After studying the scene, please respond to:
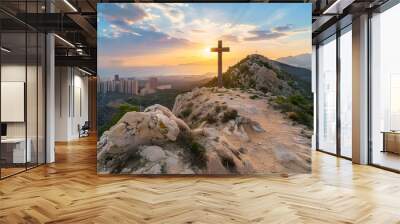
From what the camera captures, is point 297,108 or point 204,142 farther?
point 297,108

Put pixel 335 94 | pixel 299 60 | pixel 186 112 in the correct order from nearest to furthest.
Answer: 1. pixel 186 112
2. pixel 299 60
3. pixel 335 94

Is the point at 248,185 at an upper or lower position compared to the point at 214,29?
lower

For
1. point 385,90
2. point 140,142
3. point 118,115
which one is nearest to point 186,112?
point 140,142

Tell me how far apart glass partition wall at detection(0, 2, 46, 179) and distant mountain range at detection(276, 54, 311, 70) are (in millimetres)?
4772

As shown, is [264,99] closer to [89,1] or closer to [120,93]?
[120,93]

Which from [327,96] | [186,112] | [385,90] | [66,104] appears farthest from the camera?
[66,104]

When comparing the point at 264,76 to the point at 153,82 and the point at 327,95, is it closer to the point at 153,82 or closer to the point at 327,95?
the point at 153,82

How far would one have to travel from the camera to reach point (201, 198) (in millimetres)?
4922

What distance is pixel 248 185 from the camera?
5.81 m

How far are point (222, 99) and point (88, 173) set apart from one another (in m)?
2.86

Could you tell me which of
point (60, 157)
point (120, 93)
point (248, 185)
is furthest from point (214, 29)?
point (60, 157)

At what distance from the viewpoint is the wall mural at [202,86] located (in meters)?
6.52

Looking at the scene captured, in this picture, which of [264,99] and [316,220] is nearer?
[316,220]

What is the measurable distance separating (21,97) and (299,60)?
17.2 feet
